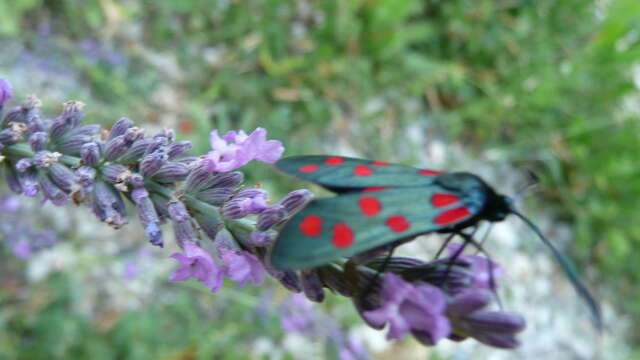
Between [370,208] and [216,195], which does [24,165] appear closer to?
[216,195]

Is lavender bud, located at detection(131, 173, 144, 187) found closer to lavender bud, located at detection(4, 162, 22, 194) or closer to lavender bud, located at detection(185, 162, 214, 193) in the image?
lavender bud, located at detection(185, 162, 214, 193)

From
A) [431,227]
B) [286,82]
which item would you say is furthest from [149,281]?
[431,227]

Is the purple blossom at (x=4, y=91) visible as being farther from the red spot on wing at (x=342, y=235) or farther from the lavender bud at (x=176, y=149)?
the red spot on wing at (x=342, y=235)

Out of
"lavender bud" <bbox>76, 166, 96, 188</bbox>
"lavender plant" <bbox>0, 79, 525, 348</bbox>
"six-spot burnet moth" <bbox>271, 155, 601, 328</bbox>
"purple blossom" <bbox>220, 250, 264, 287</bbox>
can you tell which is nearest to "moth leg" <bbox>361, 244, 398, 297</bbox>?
"lavender plant" <bbox>0, 79, 525, 348</bbox>

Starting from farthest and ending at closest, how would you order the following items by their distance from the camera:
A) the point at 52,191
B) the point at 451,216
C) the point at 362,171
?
the point at 52,191 < the point at 362,171 < the point at 451,216

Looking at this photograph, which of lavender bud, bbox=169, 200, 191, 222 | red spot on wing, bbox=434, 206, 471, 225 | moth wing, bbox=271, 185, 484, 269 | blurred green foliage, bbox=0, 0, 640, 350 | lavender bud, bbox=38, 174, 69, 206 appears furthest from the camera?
blurred green foliage, bbox=0, 0, 640, 350

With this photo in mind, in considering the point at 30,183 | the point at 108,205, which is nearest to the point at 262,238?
the point at 108,205
